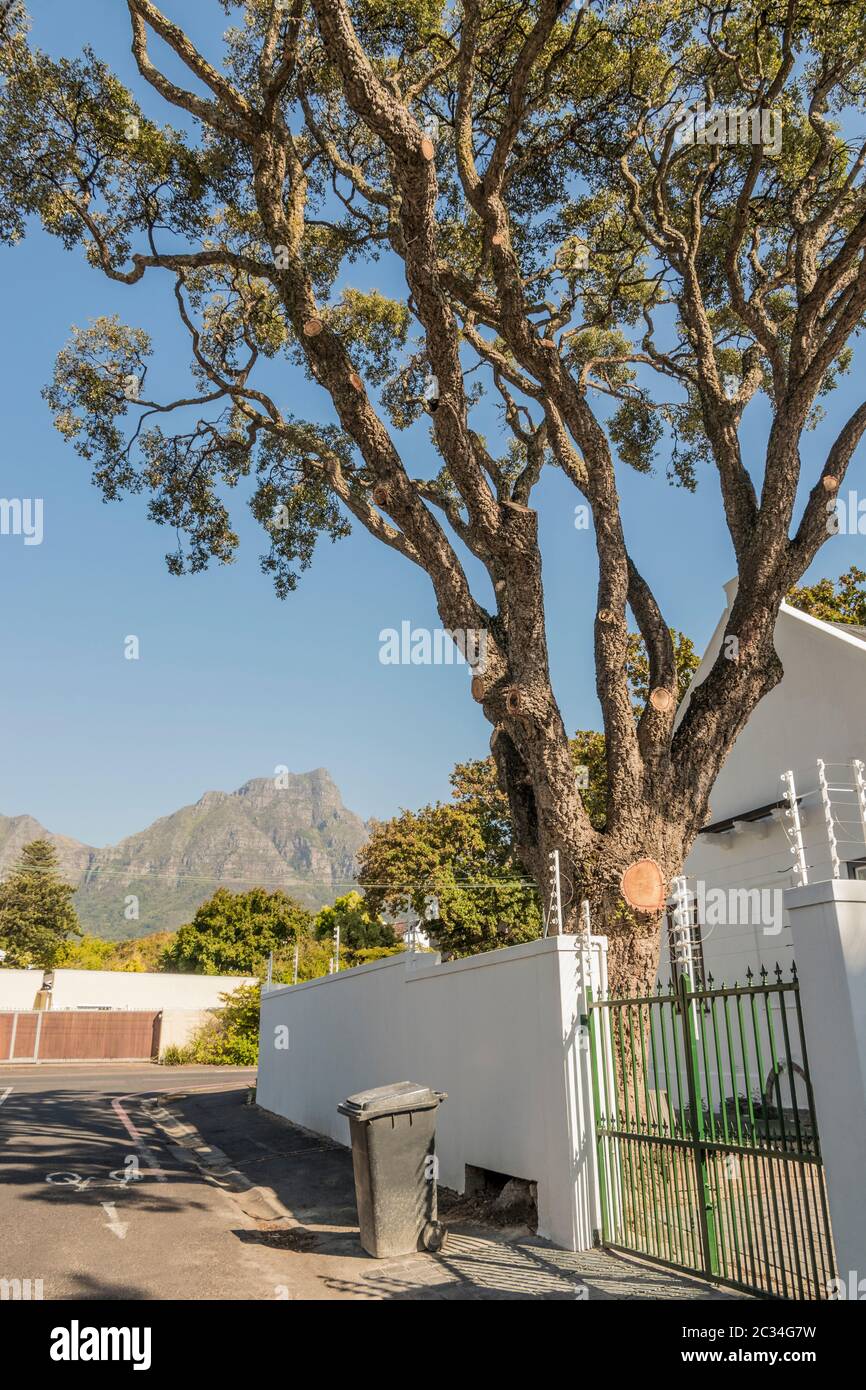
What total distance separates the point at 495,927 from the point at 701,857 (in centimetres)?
1520

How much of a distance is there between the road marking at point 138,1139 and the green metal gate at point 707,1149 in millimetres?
5704

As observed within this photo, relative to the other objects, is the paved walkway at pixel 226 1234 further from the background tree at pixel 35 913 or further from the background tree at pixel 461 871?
the background tree at pixel 35 913

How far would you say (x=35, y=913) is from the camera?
198 ft

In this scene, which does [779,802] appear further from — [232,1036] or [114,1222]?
[232,1036]

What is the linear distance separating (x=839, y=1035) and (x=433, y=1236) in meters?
3.82

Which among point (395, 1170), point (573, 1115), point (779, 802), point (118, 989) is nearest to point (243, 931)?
point (118, 989)

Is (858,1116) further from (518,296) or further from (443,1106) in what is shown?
(518,296)

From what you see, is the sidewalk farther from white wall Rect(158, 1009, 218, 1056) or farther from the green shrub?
white wall Rect(158, 1009, 218, 1056)

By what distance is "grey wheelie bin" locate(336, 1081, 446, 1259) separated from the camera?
22.5 feet

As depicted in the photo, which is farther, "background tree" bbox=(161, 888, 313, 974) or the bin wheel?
"background tree" bbox=(161, 888, 313, 974)

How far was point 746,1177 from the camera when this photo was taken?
5500 mm

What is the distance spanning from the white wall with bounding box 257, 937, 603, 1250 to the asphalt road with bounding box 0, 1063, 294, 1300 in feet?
6.41

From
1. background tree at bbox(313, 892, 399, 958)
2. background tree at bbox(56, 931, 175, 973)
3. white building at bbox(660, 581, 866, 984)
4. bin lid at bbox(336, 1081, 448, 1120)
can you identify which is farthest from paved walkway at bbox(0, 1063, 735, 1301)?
background tree at bbox(56, 931, 175, 973)
